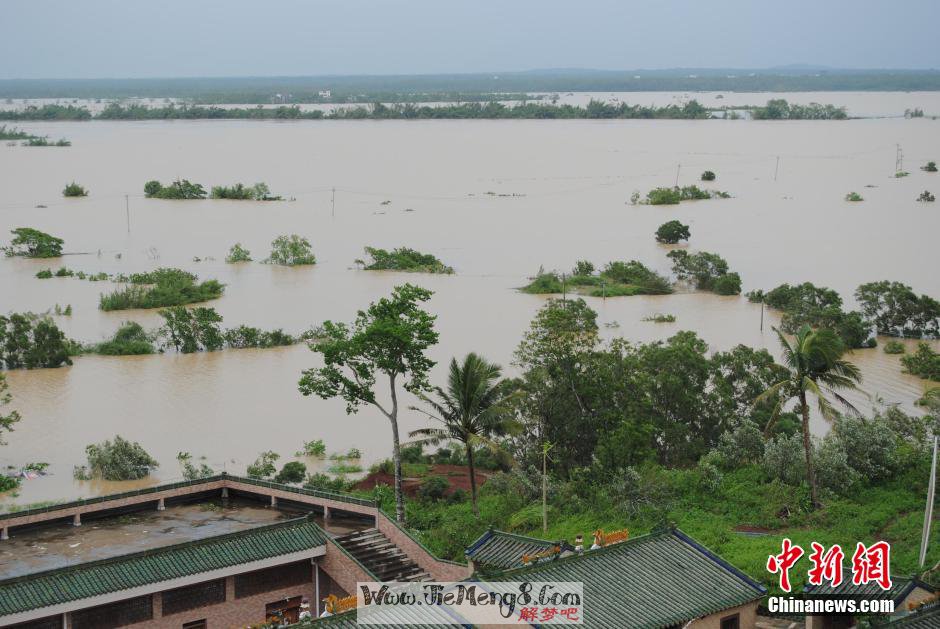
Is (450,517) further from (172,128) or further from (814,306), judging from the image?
(172,128)

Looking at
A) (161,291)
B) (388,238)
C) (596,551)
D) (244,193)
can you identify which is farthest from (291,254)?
(596,551)

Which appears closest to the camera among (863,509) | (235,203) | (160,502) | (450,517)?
(160,502)

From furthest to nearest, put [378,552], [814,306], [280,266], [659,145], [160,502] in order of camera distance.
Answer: [659,145] → [280,266] → [814,306] → [160,502] → [378,552]

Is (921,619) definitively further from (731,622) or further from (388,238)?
(388,238)

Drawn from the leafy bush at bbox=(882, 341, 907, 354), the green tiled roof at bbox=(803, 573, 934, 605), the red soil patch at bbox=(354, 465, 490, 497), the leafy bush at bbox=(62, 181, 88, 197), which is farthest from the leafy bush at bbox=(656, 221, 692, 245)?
the green tiled roof at bbox=(803, 573, 934, 605)

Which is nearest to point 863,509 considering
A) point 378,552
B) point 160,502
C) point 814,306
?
point 378,552

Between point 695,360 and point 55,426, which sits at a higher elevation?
point 695,360

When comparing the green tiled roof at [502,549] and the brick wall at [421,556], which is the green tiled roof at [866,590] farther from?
the brick wall at [421,556]
